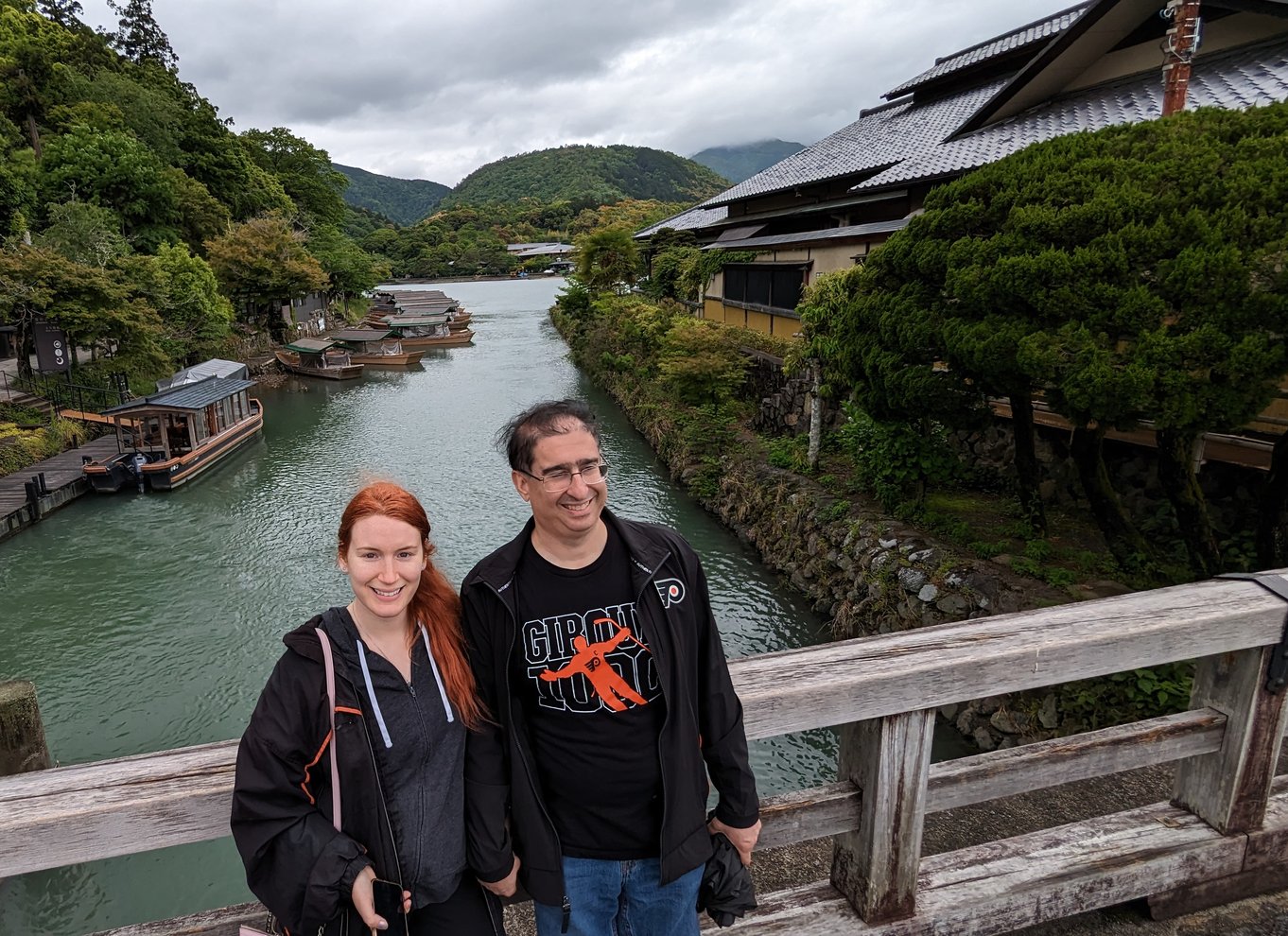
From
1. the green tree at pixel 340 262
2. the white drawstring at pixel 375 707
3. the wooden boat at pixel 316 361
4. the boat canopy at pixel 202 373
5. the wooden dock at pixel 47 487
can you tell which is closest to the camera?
the white drawstring at pixel 375 707

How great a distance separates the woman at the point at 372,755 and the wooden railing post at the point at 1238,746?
6.27 feet

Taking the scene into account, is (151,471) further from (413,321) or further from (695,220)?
(413,321)

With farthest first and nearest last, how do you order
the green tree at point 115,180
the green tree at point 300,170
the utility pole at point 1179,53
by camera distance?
the green tree at point 300,170
the green tree at point 115,180
the utility pole at point 1179,53

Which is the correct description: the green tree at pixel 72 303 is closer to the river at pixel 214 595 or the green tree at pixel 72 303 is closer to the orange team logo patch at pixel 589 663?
the river at pixel 214 595

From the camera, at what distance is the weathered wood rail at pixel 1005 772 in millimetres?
1485

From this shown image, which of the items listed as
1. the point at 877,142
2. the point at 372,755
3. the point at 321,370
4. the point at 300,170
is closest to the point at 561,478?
the point at 372,755

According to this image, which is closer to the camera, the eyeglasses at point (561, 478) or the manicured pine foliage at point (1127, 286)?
the eyeglasses at point (561, 478)

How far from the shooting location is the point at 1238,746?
1873 millimetres

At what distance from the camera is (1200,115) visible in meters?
5.68

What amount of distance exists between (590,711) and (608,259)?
100ft

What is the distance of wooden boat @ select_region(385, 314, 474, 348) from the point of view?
36906 mm

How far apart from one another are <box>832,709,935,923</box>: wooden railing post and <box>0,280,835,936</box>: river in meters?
1.10

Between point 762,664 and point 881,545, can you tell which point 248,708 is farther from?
point 762,664

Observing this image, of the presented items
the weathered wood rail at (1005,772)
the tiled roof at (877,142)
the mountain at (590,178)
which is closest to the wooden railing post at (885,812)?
the weathered wood rail at (1005,772)
